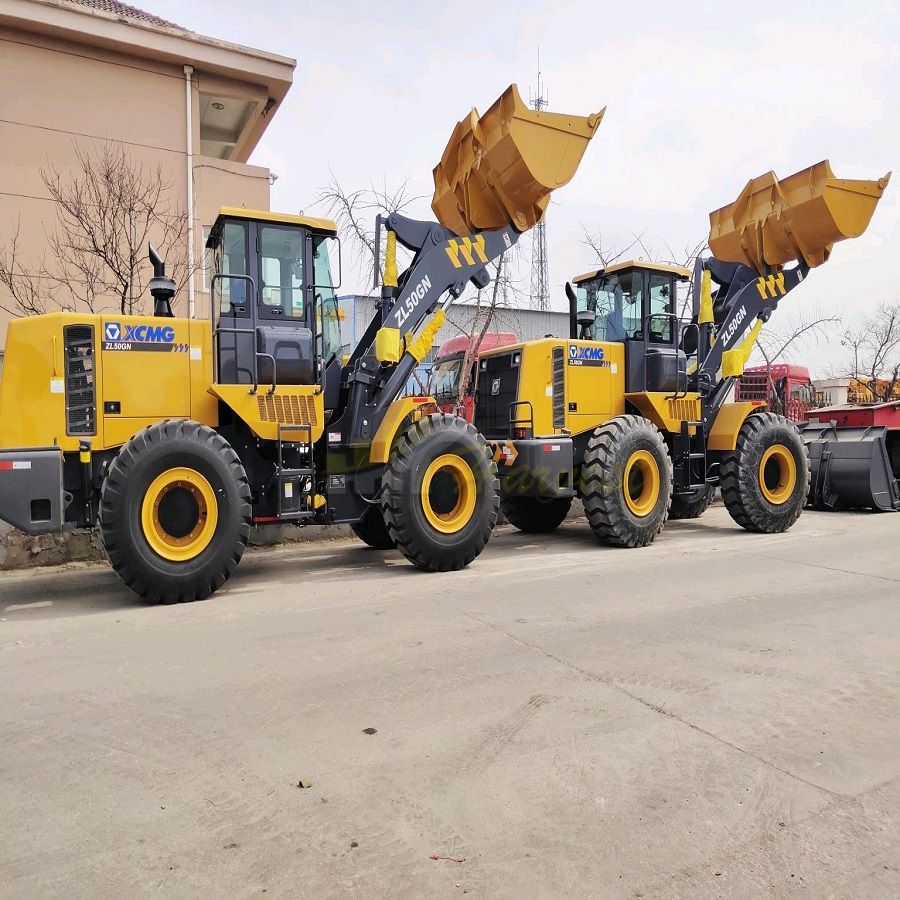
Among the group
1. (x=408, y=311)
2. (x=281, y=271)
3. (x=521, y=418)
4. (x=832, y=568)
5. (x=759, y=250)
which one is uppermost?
(x=759, y=250)

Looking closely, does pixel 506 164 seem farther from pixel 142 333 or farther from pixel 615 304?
pixel 142 333

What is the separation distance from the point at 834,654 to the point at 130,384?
19.9ft

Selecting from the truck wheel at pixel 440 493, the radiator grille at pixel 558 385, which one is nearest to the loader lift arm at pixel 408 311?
the truck wheel at pixel 440 493

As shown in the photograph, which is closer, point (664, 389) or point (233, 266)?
point (233, 266)

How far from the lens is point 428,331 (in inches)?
330

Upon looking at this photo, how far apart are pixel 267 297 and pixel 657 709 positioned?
5.20 metres

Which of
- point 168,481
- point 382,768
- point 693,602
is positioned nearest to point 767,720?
point 382,768

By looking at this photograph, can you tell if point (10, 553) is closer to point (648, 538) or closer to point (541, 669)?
point (541, 669)

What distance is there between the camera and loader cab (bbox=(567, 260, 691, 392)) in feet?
34.0

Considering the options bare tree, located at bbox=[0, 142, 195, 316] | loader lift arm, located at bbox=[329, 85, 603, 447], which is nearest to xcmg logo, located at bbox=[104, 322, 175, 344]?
loader lift arm, located at bbox=[329, 85, 603, 447]

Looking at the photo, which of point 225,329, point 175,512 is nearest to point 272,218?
point 225,329

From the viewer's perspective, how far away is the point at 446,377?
11.1 meters

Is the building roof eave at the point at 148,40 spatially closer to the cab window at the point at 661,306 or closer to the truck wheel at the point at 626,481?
the cab window at the point at 661,306

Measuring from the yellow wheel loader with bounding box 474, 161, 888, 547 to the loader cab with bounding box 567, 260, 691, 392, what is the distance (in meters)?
0.02
